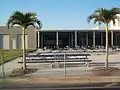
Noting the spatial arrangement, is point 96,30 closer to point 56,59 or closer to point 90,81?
point 56,59

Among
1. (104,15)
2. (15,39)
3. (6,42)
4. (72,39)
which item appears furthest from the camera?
(72,39)

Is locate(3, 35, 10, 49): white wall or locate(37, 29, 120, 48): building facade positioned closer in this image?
locate(3, 35, 10, 49): white wall

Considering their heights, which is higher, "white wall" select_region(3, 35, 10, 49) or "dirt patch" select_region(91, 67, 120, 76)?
"white wall" select_region(3, 35, 10, 49)

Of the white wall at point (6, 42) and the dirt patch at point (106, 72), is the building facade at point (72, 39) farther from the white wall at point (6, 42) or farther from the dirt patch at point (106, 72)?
the dirt patch at point (106, 72)

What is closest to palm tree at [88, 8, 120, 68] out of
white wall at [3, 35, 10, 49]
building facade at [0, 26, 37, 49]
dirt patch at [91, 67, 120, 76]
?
dirt patch at [91, 67, 120, 76]

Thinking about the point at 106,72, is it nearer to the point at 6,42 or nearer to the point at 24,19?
the point at 24,19

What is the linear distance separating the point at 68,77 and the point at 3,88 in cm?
455

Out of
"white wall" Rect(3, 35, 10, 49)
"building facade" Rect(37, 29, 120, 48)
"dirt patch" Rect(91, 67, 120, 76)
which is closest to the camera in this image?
"dirt patch" Rect(91, 67, 120, 76)

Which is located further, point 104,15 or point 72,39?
point 72,39

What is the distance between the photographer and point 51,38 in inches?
2911

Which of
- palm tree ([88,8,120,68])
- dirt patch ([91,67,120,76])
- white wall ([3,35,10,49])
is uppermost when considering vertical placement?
palm tree ([88,8,120,68])

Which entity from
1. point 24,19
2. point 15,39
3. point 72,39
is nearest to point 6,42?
point 15,39

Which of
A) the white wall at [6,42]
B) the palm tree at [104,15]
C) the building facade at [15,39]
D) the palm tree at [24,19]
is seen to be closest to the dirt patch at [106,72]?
Result: the palm tree at [104,15]

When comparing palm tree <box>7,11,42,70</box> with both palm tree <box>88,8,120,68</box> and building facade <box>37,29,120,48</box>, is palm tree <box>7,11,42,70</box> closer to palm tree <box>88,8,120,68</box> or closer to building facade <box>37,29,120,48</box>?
palm tree <box>88,8,120,68</box>
